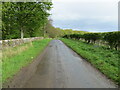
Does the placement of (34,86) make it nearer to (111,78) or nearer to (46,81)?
(46,81)

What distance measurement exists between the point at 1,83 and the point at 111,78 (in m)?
4.66

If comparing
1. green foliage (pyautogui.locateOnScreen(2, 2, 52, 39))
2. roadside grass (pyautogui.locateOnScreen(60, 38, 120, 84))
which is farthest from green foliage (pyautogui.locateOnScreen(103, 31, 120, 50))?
green foliage (pyautogui.locateOnScreen(2, 2, 52, 39))

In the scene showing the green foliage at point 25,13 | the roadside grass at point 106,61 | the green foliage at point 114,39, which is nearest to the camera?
the roadside grass at point 106,61

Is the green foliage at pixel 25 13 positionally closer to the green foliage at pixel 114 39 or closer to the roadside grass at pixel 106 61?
the green foliage at pixel 114 39

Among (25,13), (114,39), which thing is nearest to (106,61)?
(114,39)

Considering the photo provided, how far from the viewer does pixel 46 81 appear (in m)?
6.28

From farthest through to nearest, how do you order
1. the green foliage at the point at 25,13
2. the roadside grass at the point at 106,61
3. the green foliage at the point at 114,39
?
1. the green foliage at the point at 25,13
2. the green foliage at the point at 114,39
3. the roadside grass at the point at 106,61

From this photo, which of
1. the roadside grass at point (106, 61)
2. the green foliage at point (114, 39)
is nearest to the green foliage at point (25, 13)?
the green foliage at point (114, 39)

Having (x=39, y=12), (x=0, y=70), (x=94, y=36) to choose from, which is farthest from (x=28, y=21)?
(x=0, y=70)

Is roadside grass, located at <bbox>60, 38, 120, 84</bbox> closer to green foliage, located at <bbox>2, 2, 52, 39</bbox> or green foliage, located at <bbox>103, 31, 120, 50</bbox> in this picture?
green foliage, located at <bbox>103, 31, 120, 50</bbox>

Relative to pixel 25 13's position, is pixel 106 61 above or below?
below

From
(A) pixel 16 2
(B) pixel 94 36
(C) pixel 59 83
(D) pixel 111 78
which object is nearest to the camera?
(C) pixel 59 83

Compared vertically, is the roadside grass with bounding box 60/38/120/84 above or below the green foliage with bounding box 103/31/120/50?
below

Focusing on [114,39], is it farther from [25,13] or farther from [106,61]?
[25,13]
